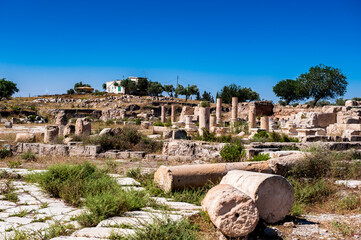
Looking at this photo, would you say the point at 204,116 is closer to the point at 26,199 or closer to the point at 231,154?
the point at 231,154

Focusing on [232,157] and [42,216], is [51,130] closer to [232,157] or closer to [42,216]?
[232,157]

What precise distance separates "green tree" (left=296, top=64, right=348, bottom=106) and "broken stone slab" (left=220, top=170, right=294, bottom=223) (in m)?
49.6

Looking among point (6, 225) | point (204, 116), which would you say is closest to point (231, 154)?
point (6, 225)

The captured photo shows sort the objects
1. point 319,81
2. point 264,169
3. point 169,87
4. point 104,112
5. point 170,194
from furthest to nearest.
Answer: point 169,87, point 319,81, point 104,112, point 264,169, point 170,194

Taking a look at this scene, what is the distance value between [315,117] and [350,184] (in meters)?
18.4

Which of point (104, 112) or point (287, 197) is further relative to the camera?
point (104, 112)

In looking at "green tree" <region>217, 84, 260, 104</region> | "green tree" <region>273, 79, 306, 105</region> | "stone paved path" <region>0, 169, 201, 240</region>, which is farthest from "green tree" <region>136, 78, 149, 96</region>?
"stone paved path" <region>0, 169, 201, 240</region>

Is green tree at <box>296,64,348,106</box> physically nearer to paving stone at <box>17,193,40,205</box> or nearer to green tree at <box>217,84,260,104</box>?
green tree at <box>217,84,260,104</box>

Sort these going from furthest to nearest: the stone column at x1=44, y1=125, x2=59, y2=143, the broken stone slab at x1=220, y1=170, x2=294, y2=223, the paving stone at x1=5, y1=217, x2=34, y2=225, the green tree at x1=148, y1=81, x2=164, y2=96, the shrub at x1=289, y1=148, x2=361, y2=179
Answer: the green tree at x1=148, y1=81, x2=164, y2=96 < the stone column at x1=44, y1=125, x2=59, y2=143 < the shrub at x1=289, y1=148, x2=361, y2=179 < the broken stone slab at x1=220, y1=170, x2=294, y2=223 < the paving stone at x1=5, y1=217, x2=34, y2=225

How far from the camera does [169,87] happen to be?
3196 inches

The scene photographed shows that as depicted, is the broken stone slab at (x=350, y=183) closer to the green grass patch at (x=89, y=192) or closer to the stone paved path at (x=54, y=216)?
the stone paved path at (x=54, y=216)

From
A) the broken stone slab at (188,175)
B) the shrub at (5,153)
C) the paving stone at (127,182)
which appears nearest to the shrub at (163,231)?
the broken stone slab at (188,175)

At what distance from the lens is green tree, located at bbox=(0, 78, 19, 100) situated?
59125 millimetres

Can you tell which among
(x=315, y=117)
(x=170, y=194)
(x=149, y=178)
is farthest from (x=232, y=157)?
(x=315, y=117)
